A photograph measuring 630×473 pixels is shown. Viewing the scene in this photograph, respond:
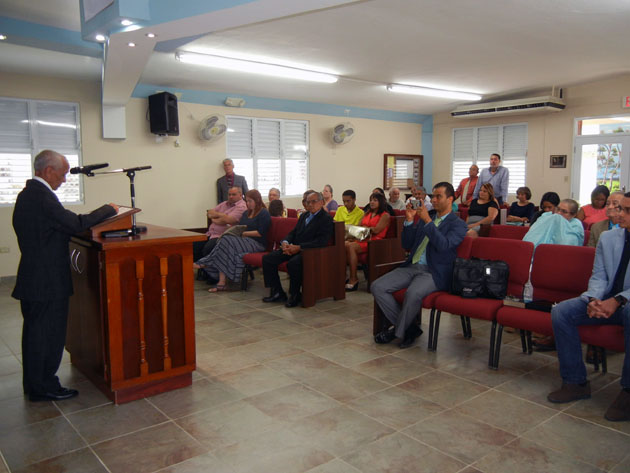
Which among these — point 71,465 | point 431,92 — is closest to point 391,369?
point 71,465

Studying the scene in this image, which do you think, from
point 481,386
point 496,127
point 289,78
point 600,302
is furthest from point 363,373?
point 496,127

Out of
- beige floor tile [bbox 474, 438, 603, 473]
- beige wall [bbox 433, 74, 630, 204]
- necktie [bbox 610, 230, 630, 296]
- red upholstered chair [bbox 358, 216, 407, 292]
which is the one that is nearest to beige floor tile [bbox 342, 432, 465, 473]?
beige floor tile [bbox 474, 438, 603, 473]

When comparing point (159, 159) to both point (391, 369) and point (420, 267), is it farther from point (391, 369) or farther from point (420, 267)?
point (391, 369)

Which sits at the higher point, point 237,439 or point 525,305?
point 525,305

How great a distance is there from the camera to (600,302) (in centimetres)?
289

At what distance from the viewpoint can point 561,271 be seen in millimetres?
3521

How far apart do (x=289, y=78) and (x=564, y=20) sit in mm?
3759

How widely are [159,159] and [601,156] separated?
25.3 feet

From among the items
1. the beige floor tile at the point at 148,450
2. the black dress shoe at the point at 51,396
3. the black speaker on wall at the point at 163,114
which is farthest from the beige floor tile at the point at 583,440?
the black speaker on wall at the point at 163,114

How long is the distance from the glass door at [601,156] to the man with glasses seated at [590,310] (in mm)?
6920

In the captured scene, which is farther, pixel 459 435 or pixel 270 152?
pixel 270 152

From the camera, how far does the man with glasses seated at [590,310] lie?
2.96m

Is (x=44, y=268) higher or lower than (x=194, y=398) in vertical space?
higher

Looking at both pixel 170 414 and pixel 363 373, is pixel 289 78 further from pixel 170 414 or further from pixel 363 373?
pixel 170 414
